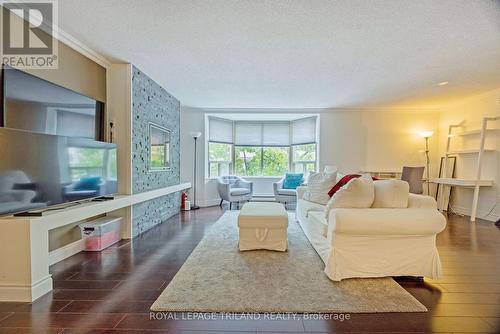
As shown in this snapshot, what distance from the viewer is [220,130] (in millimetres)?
7047

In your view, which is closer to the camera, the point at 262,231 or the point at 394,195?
the point at 394,195

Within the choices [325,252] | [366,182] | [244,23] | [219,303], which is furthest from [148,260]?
[244,23]

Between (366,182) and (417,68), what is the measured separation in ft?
7.78

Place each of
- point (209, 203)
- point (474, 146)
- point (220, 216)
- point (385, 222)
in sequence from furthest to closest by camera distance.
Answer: point (209, 203) → point (474, 146) → point (220, 216) → point (385, 222)

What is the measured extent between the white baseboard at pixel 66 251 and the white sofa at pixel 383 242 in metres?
2.77

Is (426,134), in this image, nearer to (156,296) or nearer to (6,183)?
(156,296)

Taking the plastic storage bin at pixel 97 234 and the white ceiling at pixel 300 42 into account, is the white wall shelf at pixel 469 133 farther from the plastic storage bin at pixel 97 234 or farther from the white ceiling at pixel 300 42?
the plastic storage bin at pixel 97 234

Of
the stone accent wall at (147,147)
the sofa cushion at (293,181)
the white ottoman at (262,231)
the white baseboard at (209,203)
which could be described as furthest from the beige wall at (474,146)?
the stone accent wall at (147,147)

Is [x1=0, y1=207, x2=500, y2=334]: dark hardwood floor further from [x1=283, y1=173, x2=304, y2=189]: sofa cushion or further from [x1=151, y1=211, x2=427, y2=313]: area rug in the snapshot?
[x1=283, y1=173, x2=304, y2=189]: sofa cushion

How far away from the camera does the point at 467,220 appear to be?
4.98 meters

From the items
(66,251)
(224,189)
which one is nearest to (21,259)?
(66,251)

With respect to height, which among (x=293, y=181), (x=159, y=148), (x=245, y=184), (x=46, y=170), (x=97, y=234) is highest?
(x=159, y=148)

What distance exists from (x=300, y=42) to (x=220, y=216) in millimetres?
3409

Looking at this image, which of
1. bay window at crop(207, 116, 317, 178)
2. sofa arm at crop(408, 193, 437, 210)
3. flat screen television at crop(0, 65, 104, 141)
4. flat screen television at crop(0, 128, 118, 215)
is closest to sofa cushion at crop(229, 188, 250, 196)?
bay window at crop(207, 116, 317, 178)
